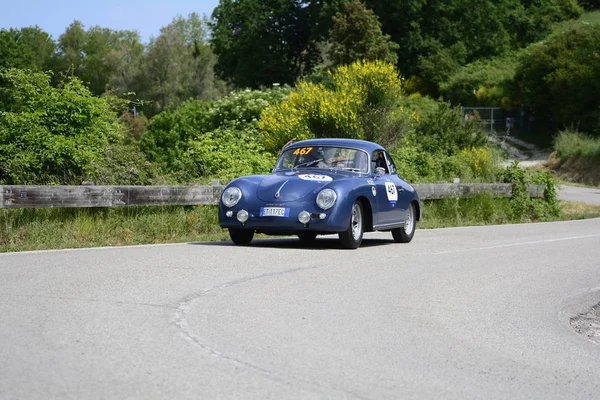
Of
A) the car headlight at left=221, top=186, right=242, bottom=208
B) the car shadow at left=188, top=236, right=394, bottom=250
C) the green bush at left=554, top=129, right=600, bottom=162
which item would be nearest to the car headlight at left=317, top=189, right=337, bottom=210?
the car shadow at left=188, top=236, right=394, bottom=250

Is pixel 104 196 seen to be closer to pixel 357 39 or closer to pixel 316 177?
pixel 316 177

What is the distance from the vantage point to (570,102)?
71.4 m

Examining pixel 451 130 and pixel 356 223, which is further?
pixel 451 130

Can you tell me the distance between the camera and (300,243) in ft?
48.6

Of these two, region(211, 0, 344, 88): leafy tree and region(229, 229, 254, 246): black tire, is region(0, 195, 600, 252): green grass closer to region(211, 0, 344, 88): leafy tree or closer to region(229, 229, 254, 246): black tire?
region(229, 229, 254, 246): black tire

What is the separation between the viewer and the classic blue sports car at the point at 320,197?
43.2ft

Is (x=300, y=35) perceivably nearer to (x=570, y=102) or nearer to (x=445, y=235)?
(x=570, y=102)

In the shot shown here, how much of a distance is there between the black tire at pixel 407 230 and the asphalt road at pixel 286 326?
2.58 metres

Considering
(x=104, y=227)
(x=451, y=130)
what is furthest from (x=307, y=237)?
(x=451, y=130)

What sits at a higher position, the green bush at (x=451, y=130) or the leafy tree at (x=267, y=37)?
the leafy tree at (x=267, y=37)

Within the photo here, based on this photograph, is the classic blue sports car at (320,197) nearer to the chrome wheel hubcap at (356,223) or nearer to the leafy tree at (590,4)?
the chrome wheel hubcap at (356,223)

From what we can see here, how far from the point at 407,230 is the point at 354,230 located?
7.54ft

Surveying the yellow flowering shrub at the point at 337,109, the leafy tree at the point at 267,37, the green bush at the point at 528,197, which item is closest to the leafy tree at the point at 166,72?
the leafy tree at the point at 267,37

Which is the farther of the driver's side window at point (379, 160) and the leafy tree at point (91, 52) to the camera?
the leafy tree at point (91, 52)
